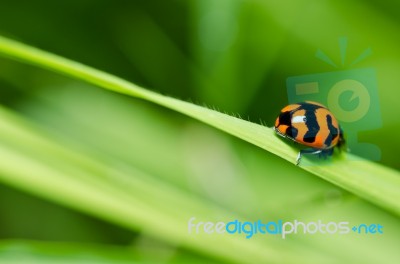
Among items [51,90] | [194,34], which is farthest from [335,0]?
[51,90]

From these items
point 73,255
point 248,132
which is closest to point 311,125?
point 248,132

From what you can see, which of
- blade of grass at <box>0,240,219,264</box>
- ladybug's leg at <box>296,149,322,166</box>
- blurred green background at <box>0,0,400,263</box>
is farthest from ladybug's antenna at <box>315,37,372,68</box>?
blade of grass at <box>0,240,219,264</box>

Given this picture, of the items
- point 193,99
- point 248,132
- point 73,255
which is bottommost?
point 73,255

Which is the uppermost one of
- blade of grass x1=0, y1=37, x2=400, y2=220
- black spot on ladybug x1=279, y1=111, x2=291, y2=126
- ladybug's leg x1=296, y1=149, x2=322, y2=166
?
black spot on ladybug x1=279, y1=111, x2=291, y2=126

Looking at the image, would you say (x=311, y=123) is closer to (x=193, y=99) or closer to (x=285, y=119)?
(x=285, y=119)

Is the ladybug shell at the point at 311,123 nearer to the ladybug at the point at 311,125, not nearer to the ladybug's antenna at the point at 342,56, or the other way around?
the ladybug at the point at 311,125

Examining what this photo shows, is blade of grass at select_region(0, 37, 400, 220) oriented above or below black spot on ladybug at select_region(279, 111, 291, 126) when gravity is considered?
below

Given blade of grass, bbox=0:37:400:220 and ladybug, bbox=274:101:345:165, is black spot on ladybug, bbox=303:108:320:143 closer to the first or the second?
ladybug, bbox=274:101:345:165
